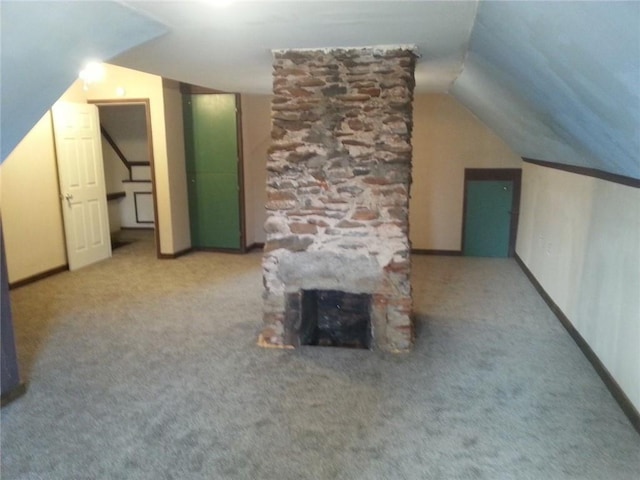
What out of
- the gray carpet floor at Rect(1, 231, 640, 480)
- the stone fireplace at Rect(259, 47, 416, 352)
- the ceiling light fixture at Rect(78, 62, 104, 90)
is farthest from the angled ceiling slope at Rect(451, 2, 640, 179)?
the ceiling light fixture at Rect(78, 62, 104, 90)

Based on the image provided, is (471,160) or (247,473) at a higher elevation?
(471,160)

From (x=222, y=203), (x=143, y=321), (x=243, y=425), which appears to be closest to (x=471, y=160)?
(x=222, y=203)

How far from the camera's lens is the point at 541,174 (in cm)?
545

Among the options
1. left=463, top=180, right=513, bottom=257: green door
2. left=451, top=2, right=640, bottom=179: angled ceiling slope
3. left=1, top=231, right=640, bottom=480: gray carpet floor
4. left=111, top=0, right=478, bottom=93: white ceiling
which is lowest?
left=1, top=231, right=640, bottom=480: gray carpet floor

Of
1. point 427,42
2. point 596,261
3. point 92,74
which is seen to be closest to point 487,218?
point 596,261

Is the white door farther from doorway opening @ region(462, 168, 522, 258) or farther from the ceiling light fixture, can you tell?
doorway opening @ region(462, 168, 522, 258)

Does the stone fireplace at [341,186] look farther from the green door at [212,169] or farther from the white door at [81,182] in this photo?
the white door at [81,182]

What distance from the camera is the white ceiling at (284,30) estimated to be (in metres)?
2.54

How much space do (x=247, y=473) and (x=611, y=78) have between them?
2.32 metres

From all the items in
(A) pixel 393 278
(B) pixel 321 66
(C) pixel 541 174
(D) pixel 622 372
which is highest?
(B) pixel 321 66

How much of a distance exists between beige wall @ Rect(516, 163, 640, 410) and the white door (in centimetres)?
519

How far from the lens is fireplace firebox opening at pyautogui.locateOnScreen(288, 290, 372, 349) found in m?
4.26

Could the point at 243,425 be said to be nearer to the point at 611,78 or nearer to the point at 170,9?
the point at 170,9

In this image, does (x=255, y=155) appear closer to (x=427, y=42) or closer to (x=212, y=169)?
(x=212, y=169)
